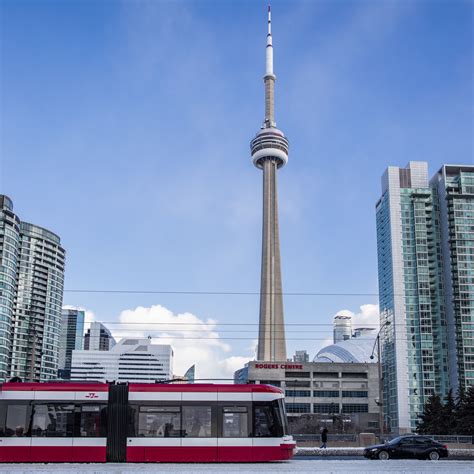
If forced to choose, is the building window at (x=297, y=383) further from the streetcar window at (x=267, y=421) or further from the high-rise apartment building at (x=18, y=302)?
the streetcar window at (x=267, y=421)

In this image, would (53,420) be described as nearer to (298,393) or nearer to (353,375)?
(298,393)

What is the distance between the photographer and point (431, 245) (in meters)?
175

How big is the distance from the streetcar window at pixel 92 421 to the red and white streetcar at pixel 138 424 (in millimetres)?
42

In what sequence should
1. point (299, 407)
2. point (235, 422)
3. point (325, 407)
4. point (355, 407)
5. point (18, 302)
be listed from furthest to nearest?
point (18, 302)
point (355, 407)
point (325, 407)
point (299, 407)
point (235, 422)

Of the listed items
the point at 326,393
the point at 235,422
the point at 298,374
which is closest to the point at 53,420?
the point at 235,422

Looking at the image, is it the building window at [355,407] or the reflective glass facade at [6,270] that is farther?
the reflective glass facade at [6,270]

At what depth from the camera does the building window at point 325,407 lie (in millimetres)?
155500

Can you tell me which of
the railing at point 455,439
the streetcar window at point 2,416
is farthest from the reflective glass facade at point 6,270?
the streetcar window at point 2,416

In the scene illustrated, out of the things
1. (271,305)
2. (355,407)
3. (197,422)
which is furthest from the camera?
(271,305)

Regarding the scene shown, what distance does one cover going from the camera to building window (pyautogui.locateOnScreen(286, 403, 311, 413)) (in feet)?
507

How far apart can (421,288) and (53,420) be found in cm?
15253

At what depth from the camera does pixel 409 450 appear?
3669cm

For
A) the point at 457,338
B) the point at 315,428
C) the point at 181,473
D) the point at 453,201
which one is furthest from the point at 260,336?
the point at 181,473

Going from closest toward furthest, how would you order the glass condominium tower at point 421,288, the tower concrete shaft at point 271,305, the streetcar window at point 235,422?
1. the streetcar window at point 235,422
2. the glass condominium tower at point 421,288
3. the tower concrete shaft at point 271,305
